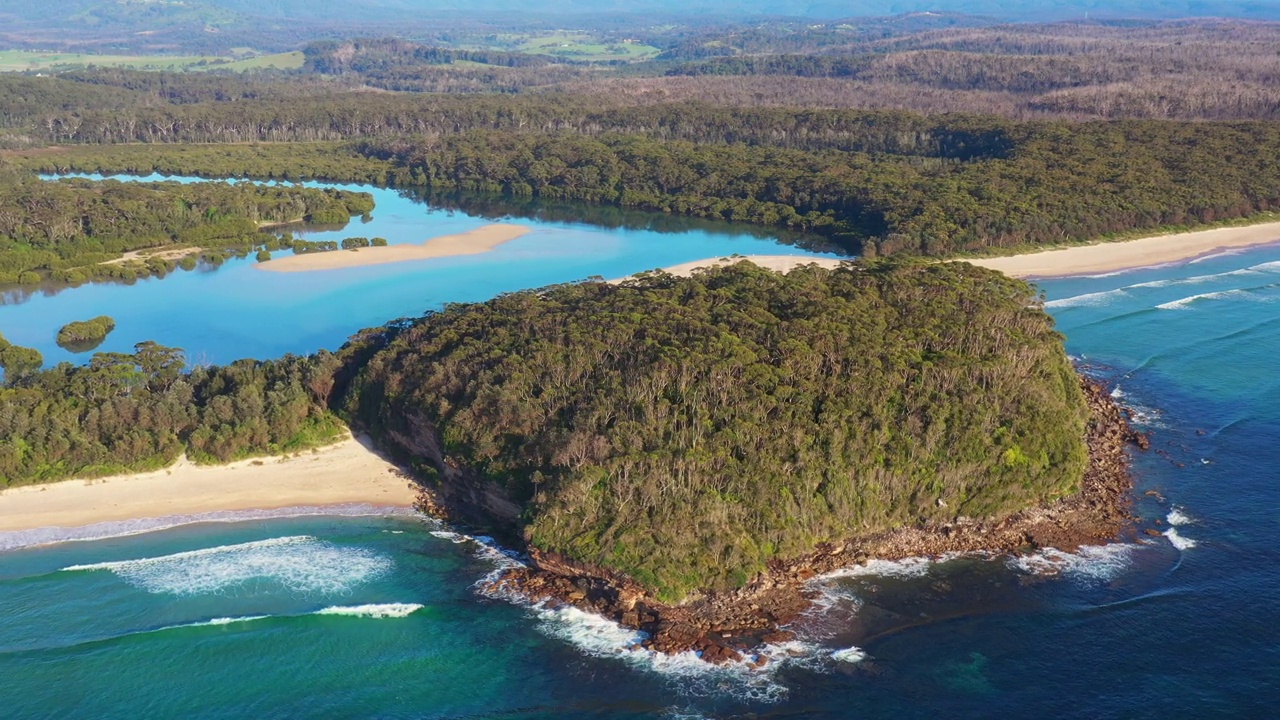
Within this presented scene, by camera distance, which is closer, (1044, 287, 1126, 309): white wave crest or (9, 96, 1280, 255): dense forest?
(1044, 287, 1126, 309): white wave crest

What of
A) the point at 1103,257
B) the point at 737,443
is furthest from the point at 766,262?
the point at 737,443

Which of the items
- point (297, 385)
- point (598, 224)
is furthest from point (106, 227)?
point (297, 385)

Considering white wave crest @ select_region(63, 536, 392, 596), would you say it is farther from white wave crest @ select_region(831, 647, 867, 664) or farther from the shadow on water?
the shadow on water

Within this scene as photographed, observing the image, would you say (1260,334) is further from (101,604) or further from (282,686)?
(101,604)

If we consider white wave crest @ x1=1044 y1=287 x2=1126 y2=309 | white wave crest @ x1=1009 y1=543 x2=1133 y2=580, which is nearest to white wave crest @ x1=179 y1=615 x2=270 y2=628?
white wave crest @ x1=1009 y1=543 x2=1133 y2=580

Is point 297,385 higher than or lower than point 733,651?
higher

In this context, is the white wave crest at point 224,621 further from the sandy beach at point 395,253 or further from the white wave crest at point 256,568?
the sandy beach at point 395,253
